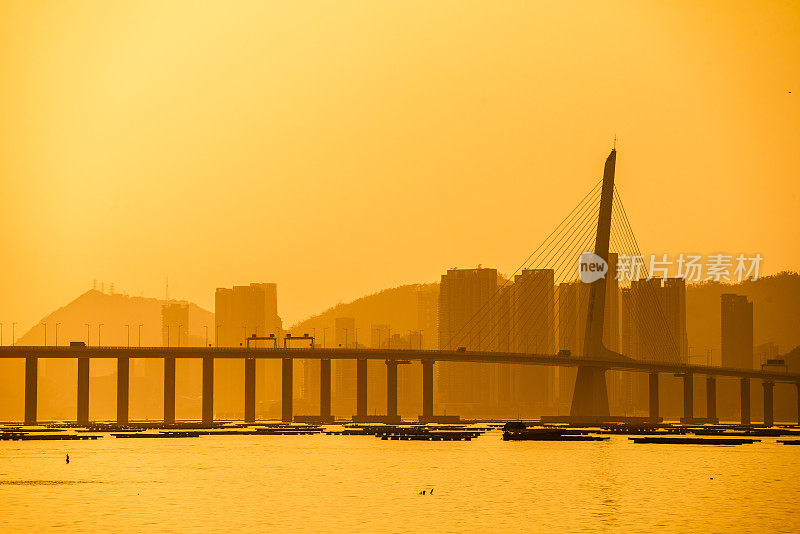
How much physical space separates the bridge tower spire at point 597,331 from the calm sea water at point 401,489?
33430 mm

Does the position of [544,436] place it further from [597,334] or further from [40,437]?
[40,437]

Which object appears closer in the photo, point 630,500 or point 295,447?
point 630,500

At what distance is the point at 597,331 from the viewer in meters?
171

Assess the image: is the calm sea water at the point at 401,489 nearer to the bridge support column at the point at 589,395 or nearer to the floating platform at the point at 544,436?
the floating platform at the point at 544,436

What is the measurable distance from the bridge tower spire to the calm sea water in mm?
33430

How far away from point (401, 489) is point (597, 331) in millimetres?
90255

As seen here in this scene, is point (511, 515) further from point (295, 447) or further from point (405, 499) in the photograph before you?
point (295, 447)

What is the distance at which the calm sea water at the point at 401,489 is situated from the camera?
64438mm

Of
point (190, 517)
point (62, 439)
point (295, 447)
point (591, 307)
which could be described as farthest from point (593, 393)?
point (190, 517)

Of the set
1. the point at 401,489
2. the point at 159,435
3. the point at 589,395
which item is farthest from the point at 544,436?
the point at 401,489

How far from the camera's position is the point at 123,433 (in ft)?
588

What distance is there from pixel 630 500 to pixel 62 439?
101834 mm

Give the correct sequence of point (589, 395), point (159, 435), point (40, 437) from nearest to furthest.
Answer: point (40, 437), point (159, 435), point (589, 395)

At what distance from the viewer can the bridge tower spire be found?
169375 millimetres
